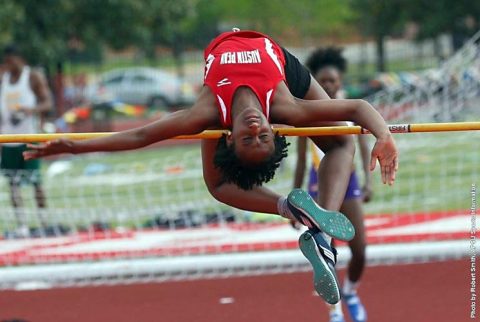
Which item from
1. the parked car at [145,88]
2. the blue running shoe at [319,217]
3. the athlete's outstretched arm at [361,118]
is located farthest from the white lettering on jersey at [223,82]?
the parked car at [145,88]

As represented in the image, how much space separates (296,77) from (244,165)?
77cm

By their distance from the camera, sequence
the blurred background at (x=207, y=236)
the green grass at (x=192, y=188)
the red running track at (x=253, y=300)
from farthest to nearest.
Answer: the green grass at (x=192, y=188) → the blurred background at (x=207, y=236) → the red running track at (x=253, y=300)

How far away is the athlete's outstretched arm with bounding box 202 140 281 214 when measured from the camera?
586 centimetres

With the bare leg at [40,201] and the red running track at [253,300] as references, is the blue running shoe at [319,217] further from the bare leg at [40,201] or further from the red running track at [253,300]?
the bare leg at [40,201]

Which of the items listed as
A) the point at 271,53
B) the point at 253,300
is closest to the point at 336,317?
the point at 253,300

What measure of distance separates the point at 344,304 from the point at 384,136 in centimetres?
285

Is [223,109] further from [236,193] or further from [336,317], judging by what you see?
[336,317]

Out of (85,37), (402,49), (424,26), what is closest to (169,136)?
(85,37)

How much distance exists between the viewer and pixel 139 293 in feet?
28.3

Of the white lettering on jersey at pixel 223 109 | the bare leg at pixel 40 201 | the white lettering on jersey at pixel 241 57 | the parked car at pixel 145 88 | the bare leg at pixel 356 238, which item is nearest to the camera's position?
the white lettering on jersey at pixel 223 109

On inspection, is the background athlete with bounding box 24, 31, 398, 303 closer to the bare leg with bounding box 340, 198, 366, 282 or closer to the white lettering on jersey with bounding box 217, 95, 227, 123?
the white lettering on jersey with bounding box 217, 95, 227, 123

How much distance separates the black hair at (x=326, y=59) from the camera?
294 inches

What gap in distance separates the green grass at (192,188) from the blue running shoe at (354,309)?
3.57 metres

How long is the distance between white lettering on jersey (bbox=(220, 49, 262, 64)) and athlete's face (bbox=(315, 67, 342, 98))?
176 centimetres
